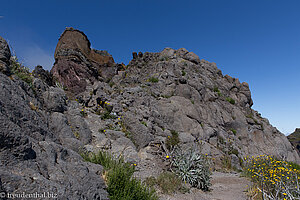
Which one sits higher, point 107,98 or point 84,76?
point 84,76

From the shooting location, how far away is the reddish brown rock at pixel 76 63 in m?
12.0

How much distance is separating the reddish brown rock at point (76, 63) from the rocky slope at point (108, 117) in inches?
2.7

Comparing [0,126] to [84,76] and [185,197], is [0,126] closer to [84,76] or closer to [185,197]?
[185,197]

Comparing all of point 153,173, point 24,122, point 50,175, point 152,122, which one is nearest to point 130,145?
point 153,173

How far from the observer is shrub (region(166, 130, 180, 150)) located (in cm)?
834

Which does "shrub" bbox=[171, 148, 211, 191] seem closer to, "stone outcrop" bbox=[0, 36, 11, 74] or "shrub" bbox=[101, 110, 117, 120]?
"shrub" bbox=[101, 110, 117, 120]

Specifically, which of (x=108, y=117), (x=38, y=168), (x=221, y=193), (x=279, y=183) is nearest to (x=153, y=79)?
(x=108, y=117)

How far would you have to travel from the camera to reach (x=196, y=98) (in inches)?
543

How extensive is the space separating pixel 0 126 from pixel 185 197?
4.43 m

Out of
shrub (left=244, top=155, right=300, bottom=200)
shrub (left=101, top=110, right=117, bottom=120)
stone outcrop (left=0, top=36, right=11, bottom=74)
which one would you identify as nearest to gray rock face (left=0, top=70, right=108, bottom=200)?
stone outcrop (left=0, top=36, right=11, bottom=74)

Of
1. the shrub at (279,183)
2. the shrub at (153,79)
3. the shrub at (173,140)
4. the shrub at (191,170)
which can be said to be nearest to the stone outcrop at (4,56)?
the shrub at (191,170)

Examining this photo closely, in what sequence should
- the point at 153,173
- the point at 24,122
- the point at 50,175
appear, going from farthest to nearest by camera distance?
the point at 153,173 → the point at 24,122 → the point at 50,175

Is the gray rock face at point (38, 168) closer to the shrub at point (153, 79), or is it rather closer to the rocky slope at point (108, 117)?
the rocky slope at point (108, 117)

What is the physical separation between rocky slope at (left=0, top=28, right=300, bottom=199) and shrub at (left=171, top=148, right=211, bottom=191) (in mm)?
629
